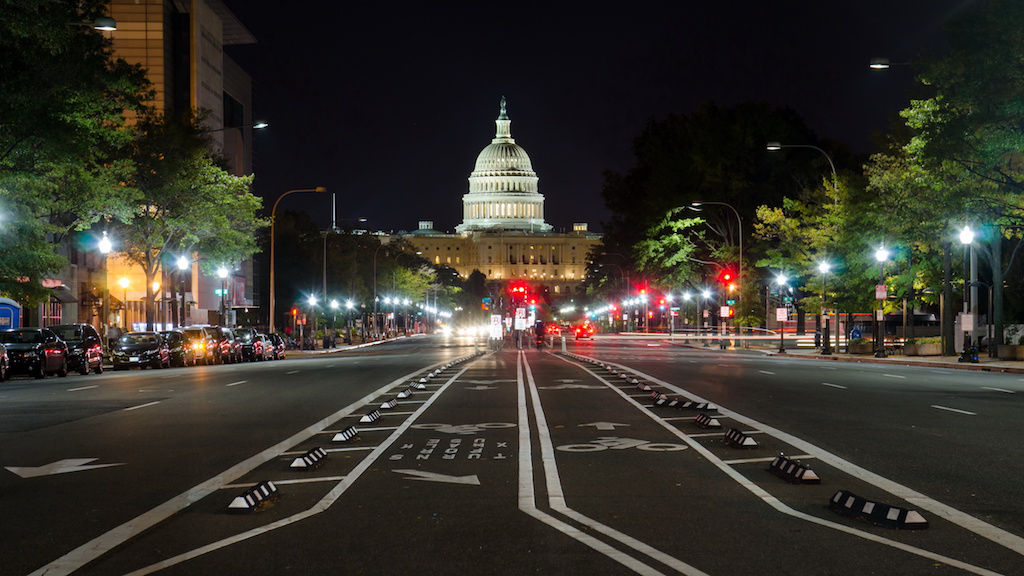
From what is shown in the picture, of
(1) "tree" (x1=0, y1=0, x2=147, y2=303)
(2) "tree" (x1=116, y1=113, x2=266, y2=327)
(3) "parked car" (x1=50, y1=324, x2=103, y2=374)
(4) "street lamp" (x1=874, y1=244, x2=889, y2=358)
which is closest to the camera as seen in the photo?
(1) "tree" (x1=0, y1=0, x2=147, y2=303)

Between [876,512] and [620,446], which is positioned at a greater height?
[876,512]

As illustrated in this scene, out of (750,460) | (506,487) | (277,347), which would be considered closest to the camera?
(506,487)

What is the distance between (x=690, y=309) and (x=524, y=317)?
43661 millimetres

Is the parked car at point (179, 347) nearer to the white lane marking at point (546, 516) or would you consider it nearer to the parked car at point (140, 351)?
the parked car at point (140, 351)

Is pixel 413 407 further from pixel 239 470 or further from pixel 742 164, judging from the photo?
pixel 742 164

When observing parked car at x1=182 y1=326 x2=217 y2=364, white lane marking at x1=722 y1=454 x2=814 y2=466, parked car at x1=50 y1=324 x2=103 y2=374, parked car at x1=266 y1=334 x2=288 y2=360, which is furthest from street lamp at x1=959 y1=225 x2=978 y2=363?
parked car at x1=266 y1=334 x2=288 y2=360

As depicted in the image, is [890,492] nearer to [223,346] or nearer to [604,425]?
[604,425]

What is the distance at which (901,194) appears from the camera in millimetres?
46188

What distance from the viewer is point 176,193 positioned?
54.7m

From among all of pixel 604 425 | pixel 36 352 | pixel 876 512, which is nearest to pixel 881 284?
pixel 36 352

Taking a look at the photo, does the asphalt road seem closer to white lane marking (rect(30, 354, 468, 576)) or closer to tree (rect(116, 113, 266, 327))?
white lane marking (rect(30, 354, 468, 576))

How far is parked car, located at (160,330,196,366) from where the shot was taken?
4950cm

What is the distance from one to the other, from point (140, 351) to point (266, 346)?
41.0 feet

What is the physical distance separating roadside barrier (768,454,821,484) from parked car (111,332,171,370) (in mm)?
38565
